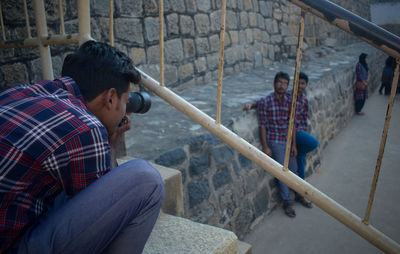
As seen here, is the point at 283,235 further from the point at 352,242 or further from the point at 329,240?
the point at 352,242

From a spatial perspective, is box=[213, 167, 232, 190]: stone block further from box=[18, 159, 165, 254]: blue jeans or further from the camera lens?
box=[18, 159, 165, 254]: blue jeans

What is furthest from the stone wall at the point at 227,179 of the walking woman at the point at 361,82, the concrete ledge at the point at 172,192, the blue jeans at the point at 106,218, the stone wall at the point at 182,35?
the walking woman at the point at 361,82

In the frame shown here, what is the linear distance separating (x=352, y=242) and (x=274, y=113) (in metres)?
1.35

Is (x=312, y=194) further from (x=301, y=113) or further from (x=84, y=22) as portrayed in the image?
(x=301, y=113)

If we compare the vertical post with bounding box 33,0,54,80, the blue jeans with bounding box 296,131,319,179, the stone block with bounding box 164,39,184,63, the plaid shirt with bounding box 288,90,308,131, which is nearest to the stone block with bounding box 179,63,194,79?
the stone block with bounding box 164,39,184,63

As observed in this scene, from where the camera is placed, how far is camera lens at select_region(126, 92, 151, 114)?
1.30 metres

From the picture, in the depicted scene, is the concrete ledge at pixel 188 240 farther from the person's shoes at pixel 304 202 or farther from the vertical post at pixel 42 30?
the person's shoes at pixel 304 202

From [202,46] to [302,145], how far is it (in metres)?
1.94

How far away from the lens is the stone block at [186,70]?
3.89m

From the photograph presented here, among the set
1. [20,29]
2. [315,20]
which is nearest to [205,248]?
[20,29]

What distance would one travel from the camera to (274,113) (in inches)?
120

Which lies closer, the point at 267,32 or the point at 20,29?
the point at 20,29

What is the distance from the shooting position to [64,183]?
31.4 inches

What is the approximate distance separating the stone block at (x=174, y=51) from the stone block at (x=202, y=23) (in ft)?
1.54
